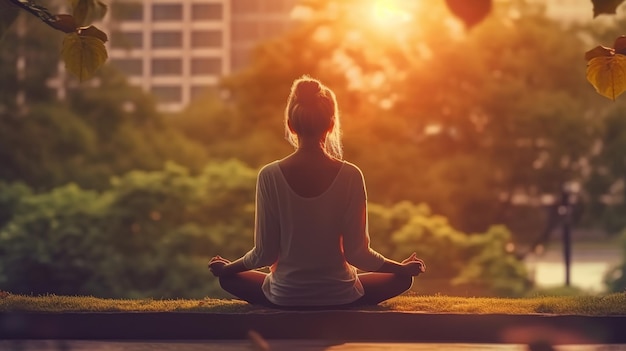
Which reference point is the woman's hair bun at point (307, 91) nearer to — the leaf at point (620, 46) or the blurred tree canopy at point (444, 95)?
the leaf at point (620, 46)

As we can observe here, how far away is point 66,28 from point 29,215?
23.8 m

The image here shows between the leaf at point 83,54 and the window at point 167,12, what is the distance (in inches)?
4629

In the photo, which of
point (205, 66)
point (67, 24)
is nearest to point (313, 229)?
point (67, 24)

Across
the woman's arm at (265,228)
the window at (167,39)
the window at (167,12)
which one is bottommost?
the woman's arm at (265,228)

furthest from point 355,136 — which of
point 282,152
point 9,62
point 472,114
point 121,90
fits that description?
point 9,62

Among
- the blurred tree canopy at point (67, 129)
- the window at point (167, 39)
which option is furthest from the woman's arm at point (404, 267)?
the window at point (167, 39)

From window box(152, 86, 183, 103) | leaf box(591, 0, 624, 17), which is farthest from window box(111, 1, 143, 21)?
window box(152, 86, 183, 103)

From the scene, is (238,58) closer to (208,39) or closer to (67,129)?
(208,39)

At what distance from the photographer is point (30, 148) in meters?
32.8

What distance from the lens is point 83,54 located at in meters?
3.24

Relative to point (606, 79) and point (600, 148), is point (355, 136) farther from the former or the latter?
point (606, 79)

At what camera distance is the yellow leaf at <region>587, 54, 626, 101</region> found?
3020mm

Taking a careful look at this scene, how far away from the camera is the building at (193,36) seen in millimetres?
120812

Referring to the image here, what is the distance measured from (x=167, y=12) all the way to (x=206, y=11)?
14.3 ft
